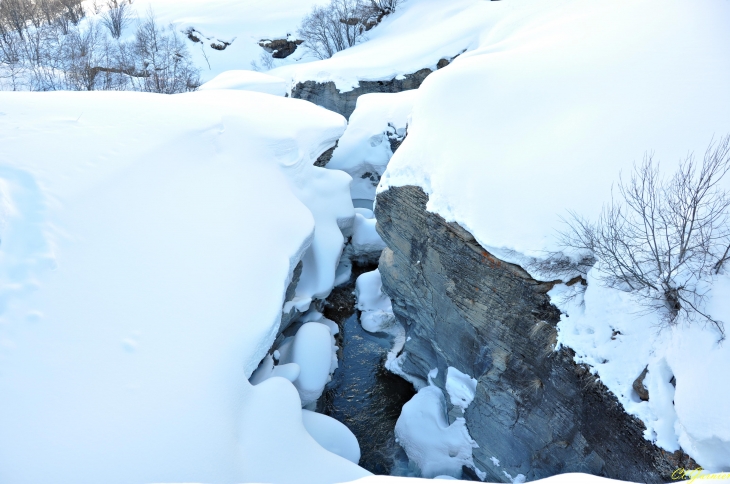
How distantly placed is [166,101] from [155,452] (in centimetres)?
1134

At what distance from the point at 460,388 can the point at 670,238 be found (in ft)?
16.1

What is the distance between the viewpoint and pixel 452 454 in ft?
30.8

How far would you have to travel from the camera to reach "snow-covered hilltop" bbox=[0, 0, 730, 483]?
20.0ft

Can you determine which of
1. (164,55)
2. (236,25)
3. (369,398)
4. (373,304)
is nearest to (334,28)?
(236,25)

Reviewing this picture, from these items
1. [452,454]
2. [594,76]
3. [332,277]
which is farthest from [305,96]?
[452,454]

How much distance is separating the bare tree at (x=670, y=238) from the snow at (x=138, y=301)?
5001 millimetres

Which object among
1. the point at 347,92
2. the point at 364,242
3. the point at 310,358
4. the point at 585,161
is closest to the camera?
the point at 585,161

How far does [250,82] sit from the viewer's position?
90.4 ft

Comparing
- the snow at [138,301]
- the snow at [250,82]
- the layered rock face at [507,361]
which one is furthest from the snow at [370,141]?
the snow at [250,82]

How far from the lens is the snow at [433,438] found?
9.30 metres

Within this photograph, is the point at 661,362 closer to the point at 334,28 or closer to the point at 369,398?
the point at 369,398

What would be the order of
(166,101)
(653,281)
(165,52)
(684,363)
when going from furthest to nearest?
(165,52), (166,101), (653,281), (684,363)

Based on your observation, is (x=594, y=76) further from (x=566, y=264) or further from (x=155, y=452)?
(x=155, y=452)

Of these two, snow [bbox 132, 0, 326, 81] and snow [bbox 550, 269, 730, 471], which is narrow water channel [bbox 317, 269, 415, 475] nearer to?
snow [bbox 550, 269, 730, 471]
